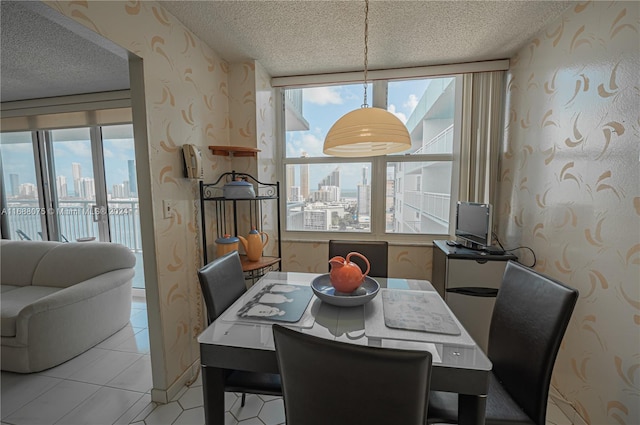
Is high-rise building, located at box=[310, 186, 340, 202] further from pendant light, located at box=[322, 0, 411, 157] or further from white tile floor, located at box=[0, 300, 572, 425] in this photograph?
white tile floor, located at box=[0, 300, 572, 425]

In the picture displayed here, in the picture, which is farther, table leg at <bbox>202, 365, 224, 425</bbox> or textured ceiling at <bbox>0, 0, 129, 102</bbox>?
textured ceiling at <bbox>0, 0, 129, 102</bbox>

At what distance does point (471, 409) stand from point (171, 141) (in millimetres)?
2045

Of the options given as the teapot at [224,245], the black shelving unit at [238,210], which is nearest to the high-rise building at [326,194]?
the black shelving unit at [238,210]

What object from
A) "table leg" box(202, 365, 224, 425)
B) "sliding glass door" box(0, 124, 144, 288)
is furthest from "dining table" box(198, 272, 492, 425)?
"sliding glass door" box(0, 124, 144, 288)

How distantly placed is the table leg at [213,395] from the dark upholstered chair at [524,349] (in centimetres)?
88

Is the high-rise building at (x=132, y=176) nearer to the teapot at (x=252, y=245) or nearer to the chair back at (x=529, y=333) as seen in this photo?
the teapot at (x=252, y=245)

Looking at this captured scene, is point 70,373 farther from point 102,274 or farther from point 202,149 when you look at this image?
point 202,149

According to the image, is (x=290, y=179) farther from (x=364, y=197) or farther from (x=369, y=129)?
(x=369, y=129)

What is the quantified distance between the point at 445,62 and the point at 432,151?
79 centimetres

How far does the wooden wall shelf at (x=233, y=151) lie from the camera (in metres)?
2.09

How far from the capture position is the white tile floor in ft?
5.04

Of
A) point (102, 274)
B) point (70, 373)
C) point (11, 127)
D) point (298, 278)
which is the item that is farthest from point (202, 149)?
point (11, 127)

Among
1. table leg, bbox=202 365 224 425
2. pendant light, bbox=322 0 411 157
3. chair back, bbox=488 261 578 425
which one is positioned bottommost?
table leg, bbox=202 365 224 425

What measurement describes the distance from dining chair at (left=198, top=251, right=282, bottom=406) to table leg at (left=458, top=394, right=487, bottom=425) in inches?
28.7
